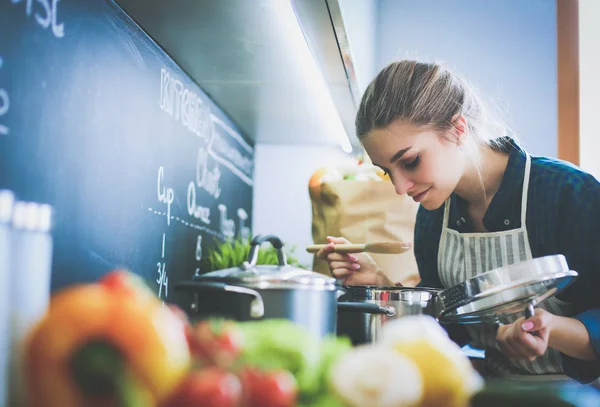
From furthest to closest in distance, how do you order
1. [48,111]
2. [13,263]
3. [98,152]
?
[98,152]
[48,111]
[13,263]

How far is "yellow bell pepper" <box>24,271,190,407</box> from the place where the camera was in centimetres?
37

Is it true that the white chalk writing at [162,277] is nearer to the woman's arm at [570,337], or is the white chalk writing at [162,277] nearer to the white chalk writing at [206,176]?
the white chalk writing at [206,176]

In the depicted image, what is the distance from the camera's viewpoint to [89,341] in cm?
37

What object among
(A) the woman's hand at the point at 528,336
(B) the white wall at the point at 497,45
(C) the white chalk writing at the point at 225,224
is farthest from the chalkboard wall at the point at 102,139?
(B) the white wall at the point at 497,45

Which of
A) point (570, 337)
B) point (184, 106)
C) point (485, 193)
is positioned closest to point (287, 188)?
point (184, 106)

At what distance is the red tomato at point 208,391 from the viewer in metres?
0.37

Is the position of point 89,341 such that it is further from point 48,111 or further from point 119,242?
point 119,242

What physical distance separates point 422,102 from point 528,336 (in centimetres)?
47

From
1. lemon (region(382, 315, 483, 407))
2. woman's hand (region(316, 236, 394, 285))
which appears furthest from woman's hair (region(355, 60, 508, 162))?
lemon (region(382, 315, 483, 407))

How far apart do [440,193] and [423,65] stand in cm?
25

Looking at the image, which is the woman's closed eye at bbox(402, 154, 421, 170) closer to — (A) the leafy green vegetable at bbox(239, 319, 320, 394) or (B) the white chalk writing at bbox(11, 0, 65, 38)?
(B) the white chalk writing at bbox(11, 0, 65, 38)

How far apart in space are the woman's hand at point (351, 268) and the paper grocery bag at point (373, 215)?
15.5 inches

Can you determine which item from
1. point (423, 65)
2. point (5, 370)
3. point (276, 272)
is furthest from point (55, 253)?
point (423, 65)

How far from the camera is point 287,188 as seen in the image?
2.35 m
